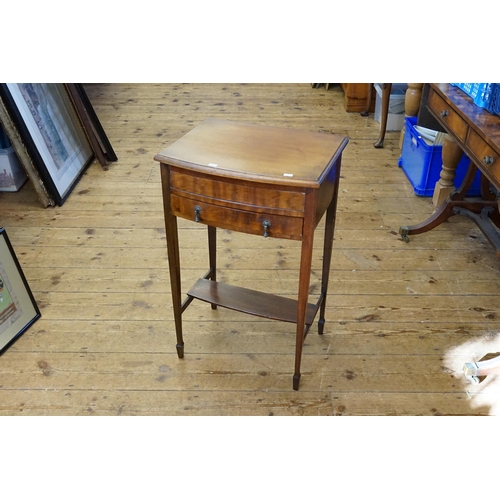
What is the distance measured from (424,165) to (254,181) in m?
1.88

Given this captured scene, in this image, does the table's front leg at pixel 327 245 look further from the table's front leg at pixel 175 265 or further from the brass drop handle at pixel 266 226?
the table's front leg at pixel 175 265

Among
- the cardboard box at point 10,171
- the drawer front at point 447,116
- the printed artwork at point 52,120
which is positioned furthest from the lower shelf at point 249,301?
the cardboard box at point 10,171

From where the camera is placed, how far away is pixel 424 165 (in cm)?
289

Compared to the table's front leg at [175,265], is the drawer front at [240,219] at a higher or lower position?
higher

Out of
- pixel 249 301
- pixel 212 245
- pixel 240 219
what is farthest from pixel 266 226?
pixel 212 245

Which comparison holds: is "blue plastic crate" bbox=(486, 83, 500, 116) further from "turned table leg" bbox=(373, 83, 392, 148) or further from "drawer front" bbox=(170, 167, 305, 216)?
"turned table leg" bbox=(373, 83, 392, 148)

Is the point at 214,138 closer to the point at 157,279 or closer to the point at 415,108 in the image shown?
the point at 157,279

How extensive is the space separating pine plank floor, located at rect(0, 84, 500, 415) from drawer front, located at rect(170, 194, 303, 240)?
0.66 m

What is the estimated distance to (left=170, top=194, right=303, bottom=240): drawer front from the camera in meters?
1.39

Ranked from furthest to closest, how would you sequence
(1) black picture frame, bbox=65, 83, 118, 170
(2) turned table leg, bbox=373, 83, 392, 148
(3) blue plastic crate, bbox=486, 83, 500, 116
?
(2) turned table leg, bbox=373, 83, 392, 148, (1) black picture frame, bbox=65, 83, 118, 170, (3) blue plastic crate, bbox=486, 83, 500, 116

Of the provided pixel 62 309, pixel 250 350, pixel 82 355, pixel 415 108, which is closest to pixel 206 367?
pixel 250 350

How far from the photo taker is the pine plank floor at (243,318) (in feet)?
5.76

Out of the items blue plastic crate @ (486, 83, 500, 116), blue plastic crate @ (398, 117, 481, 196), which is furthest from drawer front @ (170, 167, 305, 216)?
blue plastic crate @ (398, 117, 481, 196)

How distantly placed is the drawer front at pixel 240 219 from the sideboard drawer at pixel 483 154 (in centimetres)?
80
